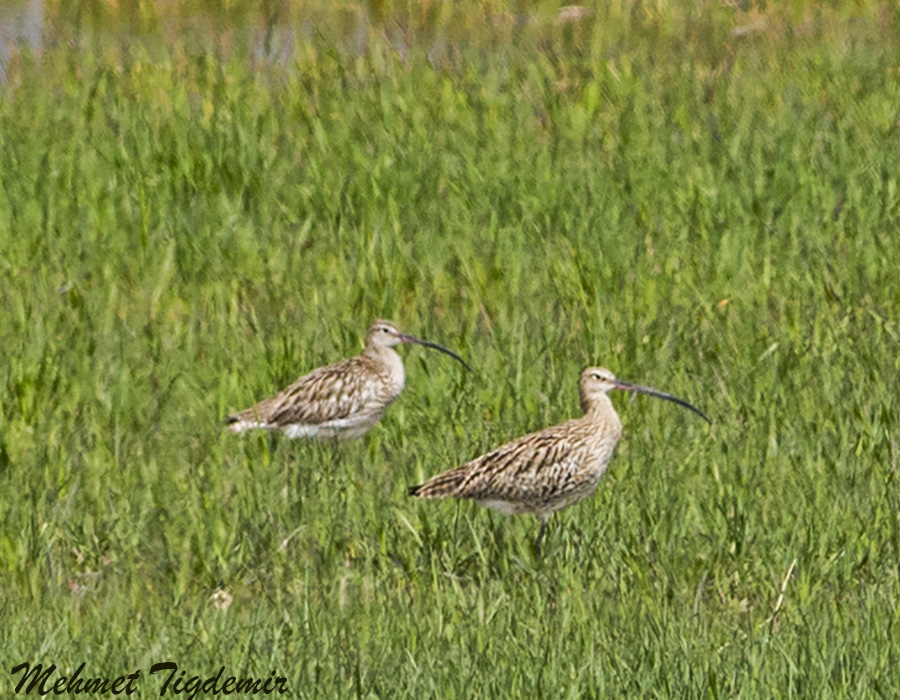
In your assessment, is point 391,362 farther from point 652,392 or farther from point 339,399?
point 652,392

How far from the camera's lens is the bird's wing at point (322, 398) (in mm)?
7844

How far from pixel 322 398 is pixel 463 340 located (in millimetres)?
900

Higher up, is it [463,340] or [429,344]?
[429,344]

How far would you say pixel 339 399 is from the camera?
25.9 ft

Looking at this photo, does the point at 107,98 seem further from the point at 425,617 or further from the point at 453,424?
the point at 425,617

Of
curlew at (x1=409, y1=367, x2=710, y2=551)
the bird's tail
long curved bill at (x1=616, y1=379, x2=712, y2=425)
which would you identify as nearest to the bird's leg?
curlew at (x1=409, y1=367, x2=710, y2=551)

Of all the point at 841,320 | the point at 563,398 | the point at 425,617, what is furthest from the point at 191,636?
the point at 841,320

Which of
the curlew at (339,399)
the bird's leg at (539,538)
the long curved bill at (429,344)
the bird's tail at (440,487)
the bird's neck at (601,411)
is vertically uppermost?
the bird's tail at (440,487)

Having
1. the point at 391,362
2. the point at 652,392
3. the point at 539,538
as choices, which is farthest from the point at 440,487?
the point at 391,362

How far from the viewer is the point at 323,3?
52.9 feet

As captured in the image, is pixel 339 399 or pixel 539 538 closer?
pixel 539 538

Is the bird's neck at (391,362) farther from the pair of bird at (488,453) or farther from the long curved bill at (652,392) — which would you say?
the long curved bill at (652,392)

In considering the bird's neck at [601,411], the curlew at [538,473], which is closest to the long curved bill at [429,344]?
the bird's neck at [601,411]

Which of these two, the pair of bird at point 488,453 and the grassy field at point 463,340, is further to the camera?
the pair of bird at point 488,453
